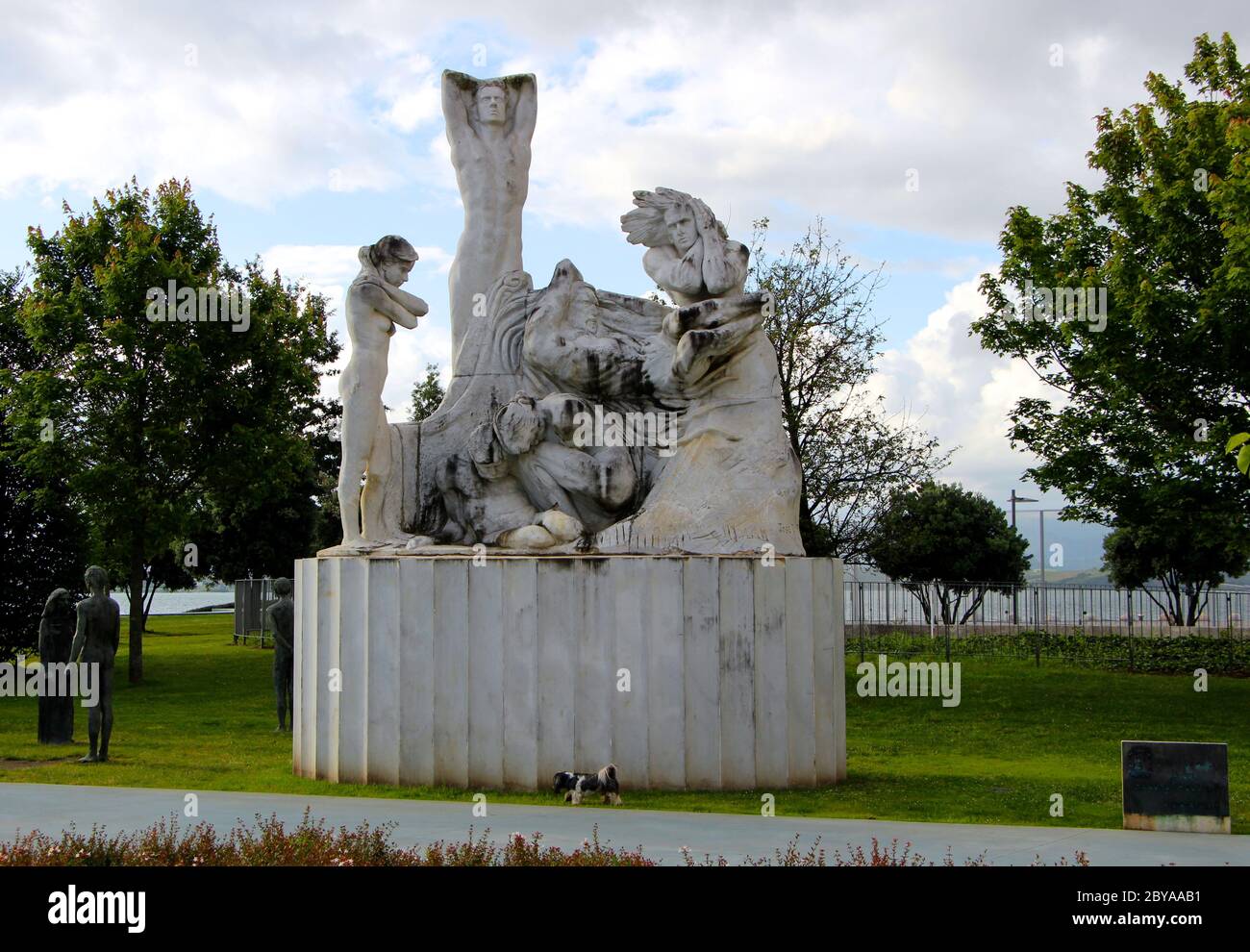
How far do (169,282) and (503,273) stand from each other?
45.9ft

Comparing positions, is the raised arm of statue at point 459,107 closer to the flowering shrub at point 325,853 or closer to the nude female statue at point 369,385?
the nude female statue at point 369,385

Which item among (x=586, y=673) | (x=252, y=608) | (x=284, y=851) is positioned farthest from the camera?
(x=252, y=608)

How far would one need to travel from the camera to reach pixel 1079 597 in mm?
31938

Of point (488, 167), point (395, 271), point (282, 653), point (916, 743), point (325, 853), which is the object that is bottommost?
point (916, 743)

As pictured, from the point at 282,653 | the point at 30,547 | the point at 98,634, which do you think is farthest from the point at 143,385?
the point at 98,634

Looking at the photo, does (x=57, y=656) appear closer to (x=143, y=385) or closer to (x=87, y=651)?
(x=87, y=651)

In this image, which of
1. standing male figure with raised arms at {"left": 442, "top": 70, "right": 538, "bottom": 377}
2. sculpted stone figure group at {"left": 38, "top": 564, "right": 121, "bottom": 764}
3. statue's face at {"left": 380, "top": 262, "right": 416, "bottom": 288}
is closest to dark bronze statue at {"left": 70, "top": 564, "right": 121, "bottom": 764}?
sculpted stone figure group at {"left": 38, "top": 564, "right": 121, "bottom": 764}

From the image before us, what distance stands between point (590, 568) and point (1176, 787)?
4.69 meters

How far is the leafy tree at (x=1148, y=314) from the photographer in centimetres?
1902

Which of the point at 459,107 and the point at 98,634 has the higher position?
the point at 459,107

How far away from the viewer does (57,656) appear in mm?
15758

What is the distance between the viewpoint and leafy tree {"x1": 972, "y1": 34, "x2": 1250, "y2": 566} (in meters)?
19.0

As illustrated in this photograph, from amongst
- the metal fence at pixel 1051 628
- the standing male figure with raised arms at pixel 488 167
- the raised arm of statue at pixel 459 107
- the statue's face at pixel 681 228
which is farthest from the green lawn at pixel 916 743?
the raised arm of statue at pixel 459 107

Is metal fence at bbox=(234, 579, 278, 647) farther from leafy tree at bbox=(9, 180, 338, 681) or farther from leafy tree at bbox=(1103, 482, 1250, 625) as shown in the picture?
leafy tree at bbox=(1103, 482, 1250, 625)
